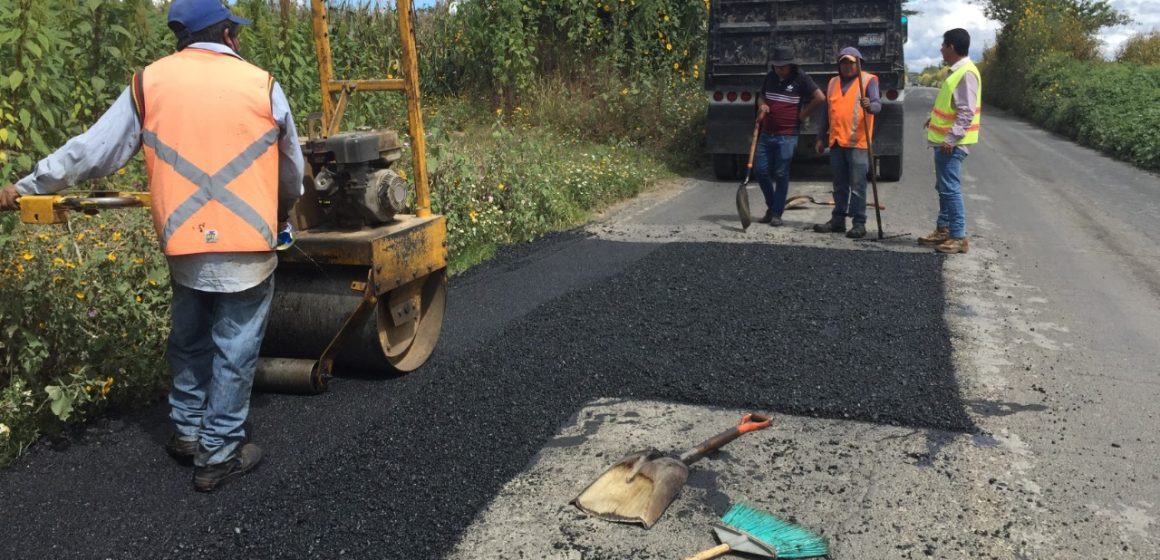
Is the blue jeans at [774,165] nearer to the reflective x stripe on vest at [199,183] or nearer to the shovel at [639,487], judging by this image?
the shovel at [639,487]

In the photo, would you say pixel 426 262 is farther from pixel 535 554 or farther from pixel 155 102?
pixel 535 554

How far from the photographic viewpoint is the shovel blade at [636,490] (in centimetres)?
327

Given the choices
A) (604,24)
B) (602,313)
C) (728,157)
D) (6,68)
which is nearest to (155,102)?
(602,313)

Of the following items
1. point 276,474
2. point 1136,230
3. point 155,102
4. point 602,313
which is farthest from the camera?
point 1136,230

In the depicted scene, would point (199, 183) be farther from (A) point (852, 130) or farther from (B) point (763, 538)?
(A) point (852, 130)

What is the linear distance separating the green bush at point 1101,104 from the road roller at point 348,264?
13516 mm

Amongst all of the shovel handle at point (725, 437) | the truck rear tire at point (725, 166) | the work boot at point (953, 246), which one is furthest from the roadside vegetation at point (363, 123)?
the work boot at point (953, 246)

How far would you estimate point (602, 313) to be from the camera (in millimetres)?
5695

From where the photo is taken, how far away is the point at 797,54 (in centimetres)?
1195

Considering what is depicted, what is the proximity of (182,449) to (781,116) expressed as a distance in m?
6.80

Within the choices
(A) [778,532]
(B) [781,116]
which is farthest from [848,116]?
(A) [778,532]

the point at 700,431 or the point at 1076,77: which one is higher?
the point at 1076,77

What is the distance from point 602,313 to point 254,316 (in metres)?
2.53

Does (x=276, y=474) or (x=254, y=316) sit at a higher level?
(x=254, y=316)
